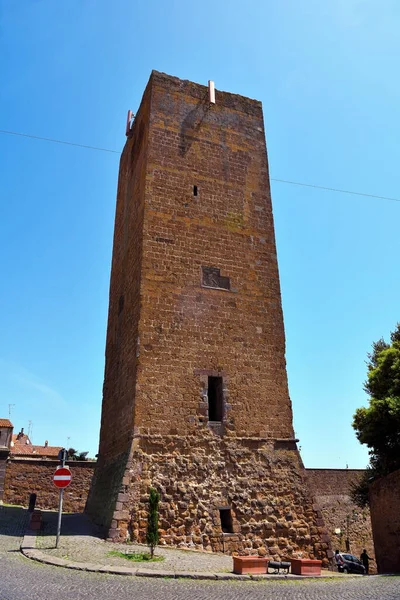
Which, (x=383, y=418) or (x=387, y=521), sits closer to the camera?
(x=387, y=521)

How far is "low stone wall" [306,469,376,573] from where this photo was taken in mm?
22703

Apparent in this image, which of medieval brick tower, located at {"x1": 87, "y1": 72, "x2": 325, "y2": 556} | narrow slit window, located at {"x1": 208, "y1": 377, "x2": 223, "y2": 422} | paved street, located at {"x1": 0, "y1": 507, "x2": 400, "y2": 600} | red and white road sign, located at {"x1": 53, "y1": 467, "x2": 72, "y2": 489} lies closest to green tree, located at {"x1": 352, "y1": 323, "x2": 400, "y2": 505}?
medieval brick tower, located at {"x1": 87, "y1": 72, "x2": 325, "y2": 556}

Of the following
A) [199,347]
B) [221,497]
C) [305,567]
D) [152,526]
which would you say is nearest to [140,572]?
[152,526]

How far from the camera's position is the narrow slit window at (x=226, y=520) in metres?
10.2

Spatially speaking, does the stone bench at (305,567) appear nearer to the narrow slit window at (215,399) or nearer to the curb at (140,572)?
the curb at (140,572)

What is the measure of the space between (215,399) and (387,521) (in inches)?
272

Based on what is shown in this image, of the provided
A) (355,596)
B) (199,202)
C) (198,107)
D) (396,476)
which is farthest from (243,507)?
(198,107)

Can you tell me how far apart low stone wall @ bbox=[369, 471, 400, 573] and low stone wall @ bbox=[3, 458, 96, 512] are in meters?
11.0

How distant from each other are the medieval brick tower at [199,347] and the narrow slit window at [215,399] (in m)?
0.04

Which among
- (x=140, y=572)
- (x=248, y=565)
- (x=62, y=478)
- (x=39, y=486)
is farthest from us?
(x=39, y=486)

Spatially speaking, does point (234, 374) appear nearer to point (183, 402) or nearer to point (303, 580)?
point (183, 402)

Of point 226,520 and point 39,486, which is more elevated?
point 39,486

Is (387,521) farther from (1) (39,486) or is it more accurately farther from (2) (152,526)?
(1) (39,486)

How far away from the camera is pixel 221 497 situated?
10.4 meters
